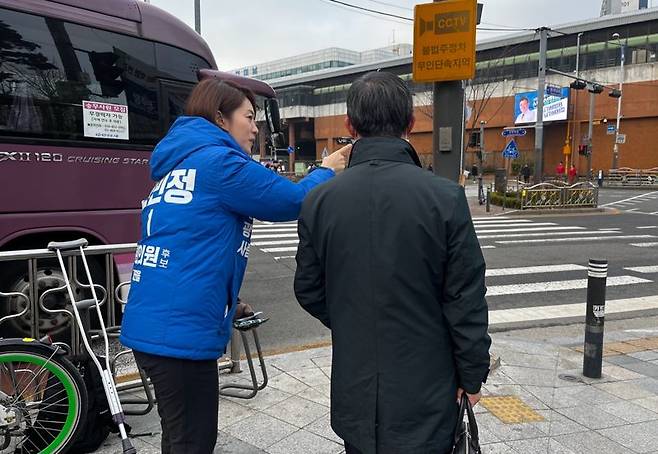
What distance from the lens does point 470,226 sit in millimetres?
1746

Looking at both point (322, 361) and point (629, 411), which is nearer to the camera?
point (629, 411)

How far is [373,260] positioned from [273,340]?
14.2 ft

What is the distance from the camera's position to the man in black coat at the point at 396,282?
1744 mm

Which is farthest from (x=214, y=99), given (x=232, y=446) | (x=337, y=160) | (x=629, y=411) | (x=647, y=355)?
(x=647, y=355)

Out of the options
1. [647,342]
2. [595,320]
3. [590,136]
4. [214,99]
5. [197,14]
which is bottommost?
[647,342]

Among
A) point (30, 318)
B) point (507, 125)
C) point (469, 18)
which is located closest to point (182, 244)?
point (30, 318)

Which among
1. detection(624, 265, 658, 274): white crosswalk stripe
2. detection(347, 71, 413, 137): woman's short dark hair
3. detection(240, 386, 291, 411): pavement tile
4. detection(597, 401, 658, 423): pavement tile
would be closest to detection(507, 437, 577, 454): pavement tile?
detection(597, 401, 658, 423): pavement tile

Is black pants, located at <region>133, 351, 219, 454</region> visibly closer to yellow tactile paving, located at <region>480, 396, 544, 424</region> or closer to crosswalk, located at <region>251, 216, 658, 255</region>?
yellow tactile paving, located at <region>480, 396, 544, 424</region>

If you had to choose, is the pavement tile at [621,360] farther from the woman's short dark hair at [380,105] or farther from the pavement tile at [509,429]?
the woman's short dark hair at [380,105]

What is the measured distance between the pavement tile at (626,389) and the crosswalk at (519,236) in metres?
7.28

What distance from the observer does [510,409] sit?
3791 millimetres

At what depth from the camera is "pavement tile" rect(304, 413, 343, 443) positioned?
333 cm

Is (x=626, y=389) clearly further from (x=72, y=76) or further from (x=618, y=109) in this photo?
(x=618, y=109)

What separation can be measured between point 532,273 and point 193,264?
28.8 feet
